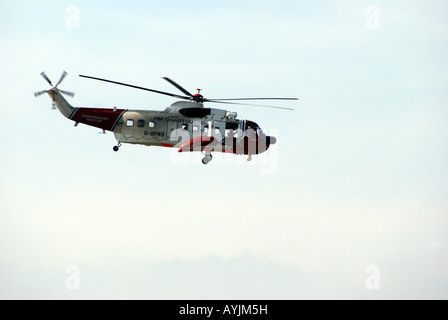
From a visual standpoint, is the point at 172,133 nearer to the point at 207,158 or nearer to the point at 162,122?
the point at 162,122

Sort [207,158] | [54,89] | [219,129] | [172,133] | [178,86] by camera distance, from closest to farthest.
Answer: [178,86], [207,158], [172,133], [54,89], [219,129]

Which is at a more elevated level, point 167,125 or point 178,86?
point 178,86

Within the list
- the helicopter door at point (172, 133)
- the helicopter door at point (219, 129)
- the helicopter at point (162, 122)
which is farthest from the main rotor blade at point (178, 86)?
the helicopter door at point (219, 129)

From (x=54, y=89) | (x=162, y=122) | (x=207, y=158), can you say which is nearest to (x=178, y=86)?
(x=162, y=122)

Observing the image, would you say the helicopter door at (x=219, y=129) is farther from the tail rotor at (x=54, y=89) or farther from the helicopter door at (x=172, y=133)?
the tail rotor at (x=54, y=89)

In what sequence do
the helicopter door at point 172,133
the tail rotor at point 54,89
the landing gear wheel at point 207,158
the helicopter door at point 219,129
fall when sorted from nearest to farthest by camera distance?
the landing gear wheel at point 207,158 < the helicopter door at point 172,133 < the tail rotor at point 54,89 < the helicopter door at point 219,129

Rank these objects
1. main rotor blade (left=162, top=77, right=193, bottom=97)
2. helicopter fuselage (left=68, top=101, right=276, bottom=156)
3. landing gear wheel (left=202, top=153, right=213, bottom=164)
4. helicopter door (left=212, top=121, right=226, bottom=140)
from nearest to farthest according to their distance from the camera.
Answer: main rotor blade (left=162, top=77, right=193, bottom=97) < landing gear wheel (left=202, top=153, right=213, bottom=164) < helicopter fuselage (left=68, top=101, right=276, bottom=156) < helicopter door (left=212, top=121, right=226, bottom=140)

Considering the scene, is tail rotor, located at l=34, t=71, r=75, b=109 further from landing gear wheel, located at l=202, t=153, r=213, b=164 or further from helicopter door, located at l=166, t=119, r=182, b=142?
landing gear wheel, located at l=202, t=153, r=213, b=164

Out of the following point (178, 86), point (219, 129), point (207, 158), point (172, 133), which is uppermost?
point (178, 86)

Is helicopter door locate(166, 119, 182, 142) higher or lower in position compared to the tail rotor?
lower

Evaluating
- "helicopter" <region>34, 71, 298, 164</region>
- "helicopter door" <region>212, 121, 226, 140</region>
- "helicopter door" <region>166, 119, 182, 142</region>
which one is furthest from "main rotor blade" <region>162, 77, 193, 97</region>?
"helicopter door" <region>212, 121, 226, 140</region>

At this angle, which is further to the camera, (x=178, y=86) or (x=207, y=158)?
(x=207, y=158)
